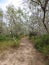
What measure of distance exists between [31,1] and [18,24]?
30.4 m

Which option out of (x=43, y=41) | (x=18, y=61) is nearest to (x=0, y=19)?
(x=43, y=41)

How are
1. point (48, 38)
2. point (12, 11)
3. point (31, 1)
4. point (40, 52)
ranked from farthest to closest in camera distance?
point (12, 11) < point (31, 1) < point (48, 38) < point (40, 52)

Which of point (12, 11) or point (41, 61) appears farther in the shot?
point (12, 11)

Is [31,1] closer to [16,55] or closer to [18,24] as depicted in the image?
[16,55]

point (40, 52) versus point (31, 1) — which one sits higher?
point (31, 1)

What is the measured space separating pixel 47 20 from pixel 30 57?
1089 centimetres

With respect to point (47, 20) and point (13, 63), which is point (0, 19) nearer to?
point (47, 20)

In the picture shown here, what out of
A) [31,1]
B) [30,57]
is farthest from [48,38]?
[31,1]

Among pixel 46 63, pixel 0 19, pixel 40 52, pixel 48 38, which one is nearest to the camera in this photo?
pixel 46 63

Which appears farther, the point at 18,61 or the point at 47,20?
the point at 47,20

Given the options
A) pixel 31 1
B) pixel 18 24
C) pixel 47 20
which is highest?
pixel 31 1

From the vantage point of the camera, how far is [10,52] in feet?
41.1

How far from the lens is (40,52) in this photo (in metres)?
12.5

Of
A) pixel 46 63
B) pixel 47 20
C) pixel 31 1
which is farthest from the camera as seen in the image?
pixel 47 20
